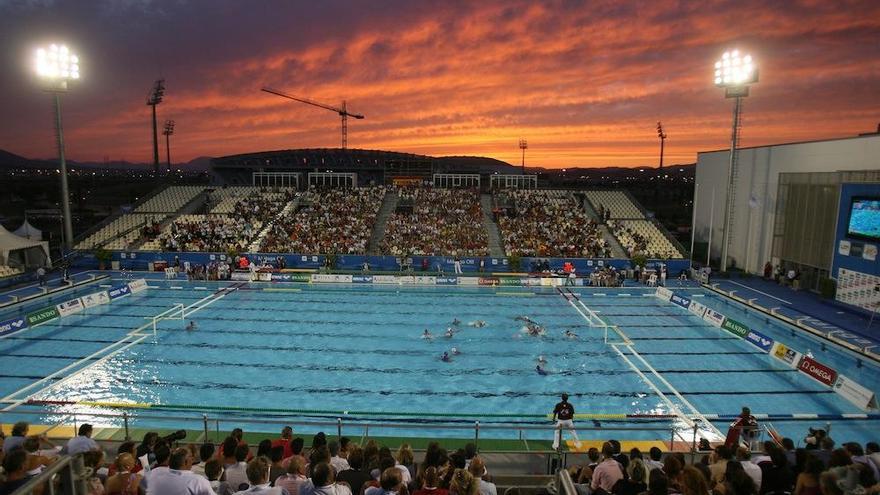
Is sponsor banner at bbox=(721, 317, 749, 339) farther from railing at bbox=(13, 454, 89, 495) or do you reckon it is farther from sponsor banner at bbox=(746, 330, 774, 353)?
railing at bbox=(13, 454, 89, 495)

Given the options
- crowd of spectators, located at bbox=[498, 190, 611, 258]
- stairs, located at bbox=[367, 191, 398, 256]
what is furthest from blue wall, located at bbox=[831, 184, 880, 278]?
stairs, located at bbox=[367, 191, 398, 256]

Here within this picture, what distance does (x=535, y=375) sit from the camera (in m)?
15.2

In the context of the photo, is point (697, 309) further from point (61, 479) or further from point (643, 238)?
point (61, 479)

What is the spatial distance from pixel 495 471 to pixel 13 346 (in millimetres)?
17675

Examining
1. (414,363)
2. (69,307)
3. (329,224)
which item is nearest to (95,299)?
(69,307)

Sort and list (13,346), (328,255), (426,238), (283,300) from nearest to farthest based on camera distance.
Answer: (13,346) < (283,300) < (328,255) < (426,238)

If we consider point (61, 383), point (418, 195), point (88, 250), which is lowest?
point (61, 383)

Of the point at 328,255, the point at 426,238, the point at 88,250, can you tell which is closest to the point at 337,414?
the point at 328,255

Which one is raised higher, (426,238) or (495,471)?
(426,238)

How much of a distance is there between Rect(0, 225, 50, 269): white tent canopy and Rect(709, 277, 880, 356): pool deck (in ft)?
121

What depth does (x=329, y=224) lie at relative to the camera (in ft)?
117

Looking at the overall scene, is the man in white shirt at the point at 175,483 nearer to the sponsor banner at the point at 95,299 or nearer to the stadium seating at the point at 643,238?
the sponsor banner at the point at 95,299

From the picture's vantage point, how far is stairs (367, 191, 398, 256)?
33.2 metres

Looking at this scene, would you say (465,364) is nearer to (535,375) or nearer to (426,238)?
(535,375)
